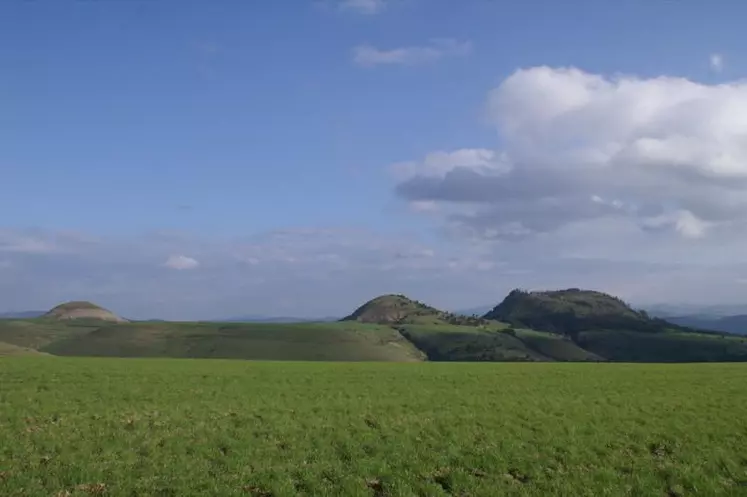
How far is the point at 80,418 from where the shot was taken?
29219mm

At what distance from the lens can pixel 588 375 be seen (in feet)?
185

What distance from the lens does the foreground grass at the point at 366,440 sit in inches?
780

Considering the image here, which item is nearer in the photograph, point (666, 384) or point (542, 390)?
point (542, 390)

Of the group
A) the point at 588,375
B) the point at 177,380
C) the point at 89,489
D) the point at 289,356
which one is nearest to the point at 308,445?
the point at 89,489

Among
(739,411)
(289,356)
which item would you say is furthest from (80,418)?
(289,356)

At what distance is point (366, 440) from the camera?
25.3 meters

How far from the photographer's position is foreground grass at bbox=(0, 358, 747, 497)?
1981 centimetres

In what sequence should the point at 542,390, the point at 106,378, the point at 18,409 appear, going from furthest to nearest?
the point at 106,378, the point at 542,390, the point at 18,409

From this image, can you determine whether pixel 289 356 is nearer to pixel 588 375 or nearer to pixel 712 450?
pixel 588 375

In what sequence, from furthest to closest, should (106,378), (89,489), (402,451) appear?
(106,378) → (402,451) → (89,489)

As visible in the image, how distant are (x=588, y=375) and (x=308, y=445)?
3831 cm

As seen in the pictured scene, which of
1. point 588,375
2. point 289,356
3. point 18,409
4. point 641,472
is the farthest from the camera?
point 289,356

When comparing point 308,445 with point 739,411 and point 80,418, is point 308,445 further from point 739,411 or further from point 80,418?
point 739,411

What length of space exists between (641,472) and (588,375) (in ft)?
120
